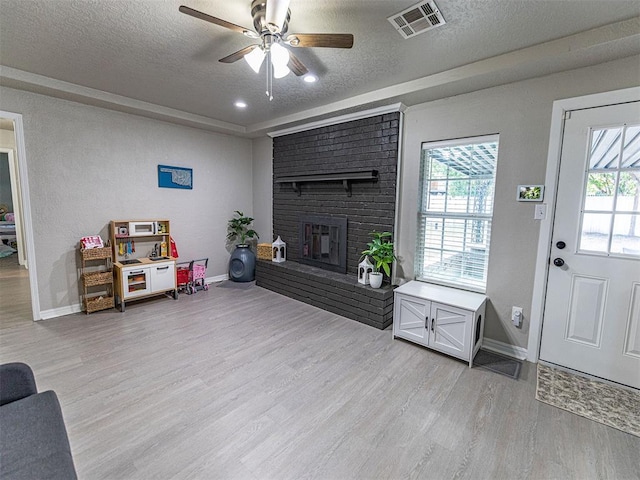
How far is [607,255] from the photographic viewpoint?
2271 millimetres

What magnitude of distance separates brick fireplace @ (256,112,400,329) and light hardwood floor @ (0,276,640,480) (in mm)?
628

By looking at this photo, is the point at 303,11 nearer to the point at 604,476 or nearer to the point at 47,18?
the point at 47,18

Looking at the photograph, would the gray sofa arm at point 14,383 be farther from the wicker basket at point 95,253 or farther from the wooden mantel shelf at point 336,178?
the wooden mantel shelf at point 336,178

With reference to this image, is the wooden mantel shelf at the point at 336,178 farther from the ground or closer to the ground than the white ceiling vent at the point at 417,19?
closer to the ground

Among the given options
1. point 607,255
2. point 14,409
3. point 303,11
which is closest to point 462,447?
point 607,255

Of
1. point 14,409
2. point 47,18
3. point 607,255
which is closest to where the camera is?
point 14,409

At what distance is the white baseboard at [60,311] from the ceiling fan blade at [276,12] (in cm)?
392

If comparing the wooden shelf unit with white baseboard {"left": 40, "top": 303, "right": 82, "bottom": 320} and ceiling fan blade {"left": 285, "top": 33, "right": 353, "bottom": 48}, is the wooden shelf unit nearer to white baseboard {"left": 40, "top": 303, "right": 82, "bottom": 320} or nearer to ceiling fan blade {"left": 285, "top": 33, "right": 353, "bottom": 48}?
white baseboard {"left": 40, "top": 303, "right": 82, "bottom": 320}

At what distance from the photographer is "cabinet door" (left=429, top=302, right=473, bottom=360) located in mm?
2553

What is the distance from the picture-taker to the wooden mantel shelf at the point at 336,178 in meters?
3.53

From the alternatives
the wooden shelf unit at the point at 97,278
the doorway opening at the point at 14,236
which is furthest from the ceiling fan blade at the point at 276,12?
the wooden shelf unit at the point at 97,278

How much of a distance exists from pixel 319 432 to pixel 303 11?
106 inches

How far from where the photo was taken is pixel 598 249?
7.59 feet

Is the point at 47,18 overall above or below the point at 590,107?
above
